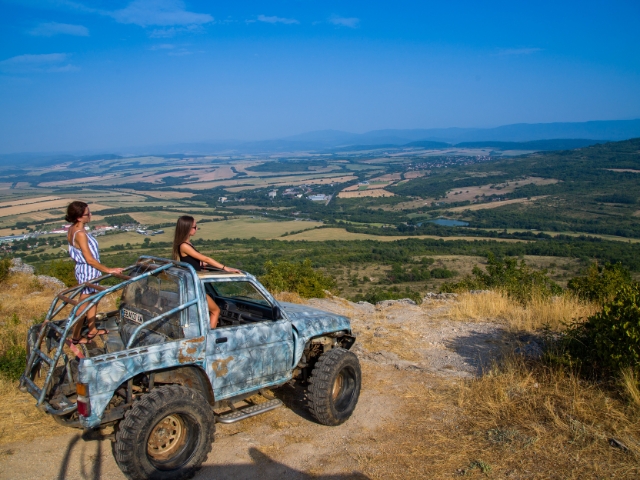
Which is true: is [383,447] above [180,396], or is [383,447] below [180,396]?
below

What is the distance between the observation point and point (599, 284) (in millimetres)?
9945

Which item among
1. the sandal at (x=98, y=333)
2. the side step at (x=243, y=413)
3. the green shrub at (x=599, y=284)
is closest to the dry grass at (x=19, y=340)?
the sandal at (x=98, y=333)

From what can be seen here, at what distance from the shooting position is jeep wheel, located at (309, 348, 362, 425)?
4.93 metres

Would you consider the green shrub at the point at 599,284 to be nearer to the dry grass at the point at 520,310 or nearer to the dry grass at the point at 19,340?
the dry grass at the point at 520,310

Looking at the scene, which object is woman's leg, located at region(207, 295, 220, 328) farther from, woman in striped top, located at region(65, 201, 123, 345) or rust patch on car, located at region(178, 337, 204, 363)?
woman in striped top, located at region(65, 201, 123, 345)

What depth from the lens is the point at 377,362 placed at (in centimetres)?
709

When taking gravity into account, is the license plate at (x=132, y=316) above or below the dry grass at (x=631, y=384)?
above

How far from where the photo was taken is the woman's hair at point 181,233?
5.06 m

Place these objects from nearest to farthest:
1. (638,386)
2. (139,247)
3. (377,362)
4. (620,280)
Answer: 1. (638,386)
2. (377,362)
3. (620,280)
4. (139,247)

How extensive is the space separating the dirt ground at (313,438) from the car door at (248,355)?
0.60 m

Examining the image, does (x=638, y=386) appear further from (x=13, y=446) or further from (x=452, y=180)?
(x=452, y=180)

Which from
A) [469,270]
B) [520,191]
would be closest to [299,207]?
[520,191]

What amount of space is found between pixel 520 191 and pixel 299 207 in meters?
36.7

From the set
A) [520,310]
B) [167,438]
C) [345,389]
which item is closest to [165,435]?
[167,438]
